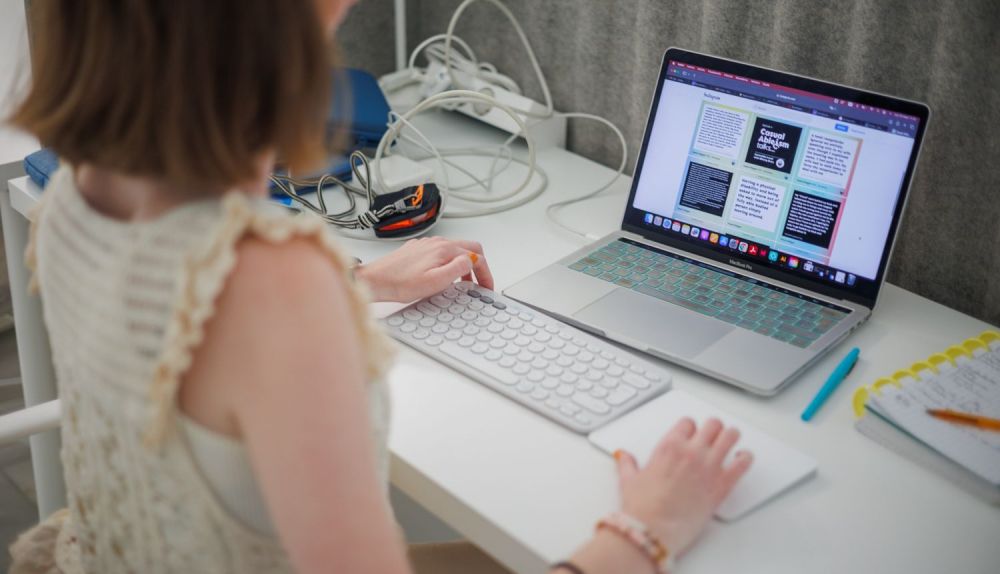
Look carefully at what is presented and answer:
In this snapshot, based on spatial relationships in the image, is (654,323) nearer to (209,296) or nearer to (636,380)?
(636,380)

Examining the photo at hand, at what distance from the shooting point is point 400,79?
143 cm

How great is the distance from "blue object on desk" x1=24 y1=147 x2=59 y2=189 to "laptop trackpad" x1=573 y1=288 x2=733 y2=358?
0.63m

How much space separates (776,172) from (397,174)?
0.47 m

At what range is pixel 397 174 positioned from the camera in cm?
119

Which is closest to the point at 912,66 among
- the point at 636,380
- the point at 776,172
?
the point at 776,172

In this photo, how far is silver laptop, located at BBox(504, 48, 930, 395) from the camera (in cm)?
89

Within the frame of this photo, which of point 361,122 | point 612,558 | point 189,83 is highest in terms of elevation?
point 189,83

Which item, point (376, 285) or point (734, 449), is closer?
point (734, 449)

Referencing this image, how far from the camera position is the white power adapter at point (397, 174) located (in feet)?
3.82

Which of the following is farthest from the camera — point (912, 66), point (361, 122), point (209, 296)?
point (361, 122)

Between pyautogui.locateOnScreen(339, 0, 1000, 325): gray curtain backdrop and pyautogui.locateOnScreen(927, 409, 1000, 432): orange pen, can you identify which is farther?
pyautogui.locateOnScreen(339, 0, 1000, 325): gray curtain backdrop

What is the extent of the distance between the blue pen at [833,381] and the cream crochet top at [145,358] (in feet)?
1.23

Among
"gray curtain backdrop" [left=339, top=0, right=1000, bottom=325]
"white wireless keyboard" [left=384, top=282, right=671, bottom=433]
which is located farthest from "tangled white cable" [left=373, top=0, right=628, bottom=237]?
"white wireless keyboard" [left=384, top=282, right=671, bottom=433]

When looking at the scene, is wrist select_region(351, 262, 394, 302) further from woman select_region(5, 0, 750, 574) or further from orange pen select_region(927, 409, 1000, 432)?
orange pen select_region(927, 409, 1000, 432)
